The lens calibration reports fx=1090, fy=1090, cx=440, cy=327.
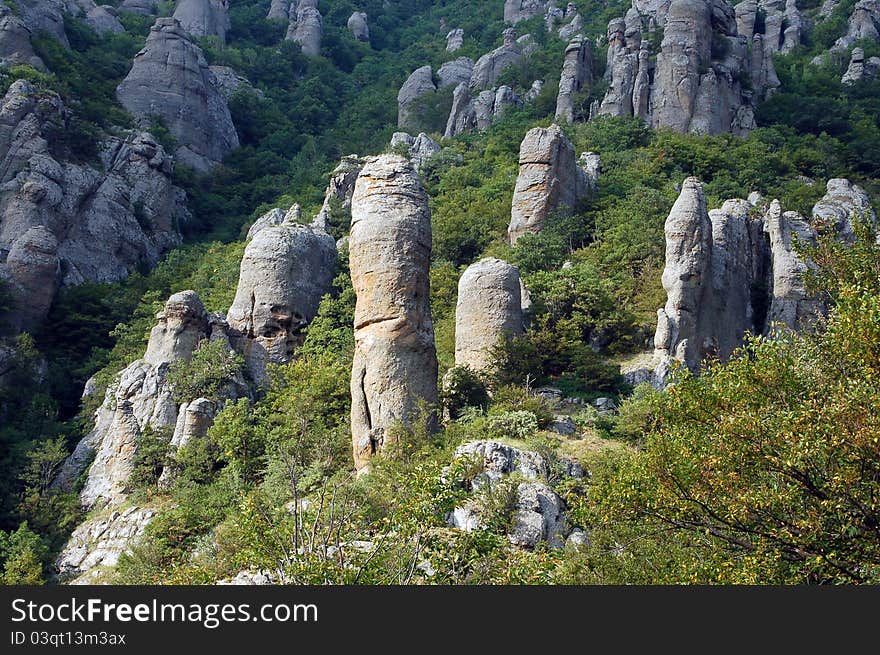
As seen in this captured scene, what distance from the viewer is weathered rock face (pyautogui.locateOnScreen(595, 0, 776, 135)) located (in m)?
55.3

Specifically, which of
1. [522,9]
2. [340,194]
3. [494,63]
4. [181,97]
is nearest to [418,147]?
[340,194]

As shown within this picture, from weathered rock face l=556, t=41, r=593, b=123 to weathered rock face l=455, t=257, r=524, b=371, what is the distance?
2784 centimetres

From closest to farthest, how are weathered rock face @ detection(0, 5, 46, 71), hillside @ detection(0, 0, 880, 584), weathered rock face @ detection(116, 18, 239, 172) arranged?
hillside @ detection(0, 0, 880, 584)
weathered rock face @ detection(0, 5, 46, 71)
weathered rock face @ detection(116, 18, 239, 172)

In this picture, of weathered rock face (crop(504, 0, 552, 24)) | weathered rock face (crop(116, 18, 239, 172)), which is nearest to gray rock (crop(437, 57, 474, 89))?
weathered rock face (crop(504, 0, 552, 24))

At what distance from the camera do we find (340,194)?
4656cm

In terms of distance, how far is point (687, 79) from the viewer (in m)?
55.7

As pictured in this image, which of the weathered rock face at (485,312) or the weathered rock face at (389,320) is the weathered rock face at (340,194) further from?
the weathered rock face at (389,320)

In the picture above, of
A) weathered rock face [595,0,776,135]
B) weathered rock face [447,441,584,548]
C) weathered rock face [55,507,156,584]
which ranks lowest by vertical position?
weathered rock face [55,507,156,584]

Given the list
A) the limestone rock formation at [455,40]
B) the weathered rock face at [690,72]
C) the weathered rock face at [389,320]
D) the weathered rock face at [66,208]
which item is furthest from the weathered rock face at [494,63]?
the weathered rock face at [389,320]

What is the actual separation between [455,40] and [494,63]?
1531cm

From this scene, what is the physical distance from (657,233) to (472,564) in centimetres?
2404

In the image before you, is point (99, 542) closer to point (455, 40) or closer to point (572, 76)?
point (572, 76)

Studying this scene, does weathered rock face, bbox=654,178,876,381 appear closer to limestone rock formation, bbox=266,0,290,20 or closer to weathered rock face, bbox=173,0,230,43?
weathered rock face, bbox=173,0,230,43

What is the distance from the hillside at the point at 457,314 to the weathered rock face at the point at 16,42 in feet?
0.67
